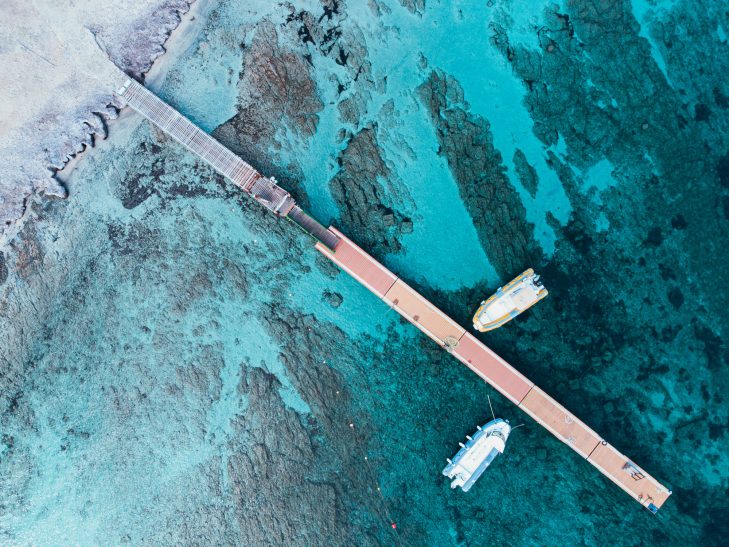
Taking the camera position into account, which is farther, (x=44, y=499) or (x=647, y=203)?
(x=647, y=203)

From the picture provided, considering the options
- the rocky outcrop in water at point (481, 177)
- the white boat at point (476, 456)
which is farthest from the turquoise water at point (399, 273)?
the white boat at point (476, 456)

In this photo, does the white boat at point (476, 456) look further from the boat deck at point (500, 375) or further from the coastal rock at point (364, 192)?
the coastal rock at point (364, 192)

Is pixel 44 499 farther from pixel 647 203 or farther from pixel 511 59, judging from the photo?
pixel 647 203

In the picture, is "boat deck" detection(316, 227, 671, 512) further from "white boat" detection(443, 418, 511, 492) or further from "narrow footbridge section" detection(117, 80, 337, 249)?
"white boat" detection(443, 418, 511, 492)

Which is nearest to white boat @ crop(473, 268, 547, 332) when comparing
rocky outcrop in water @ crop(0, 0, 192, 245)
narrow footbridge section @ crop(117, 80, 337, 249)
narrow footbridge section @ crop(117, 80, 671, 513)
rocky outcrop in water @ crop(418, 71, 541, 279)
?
narrow footbridge section @ crop(117, 80, 671, 513)

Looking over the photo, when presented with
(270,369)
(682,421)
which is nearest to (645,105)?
(682,421)
